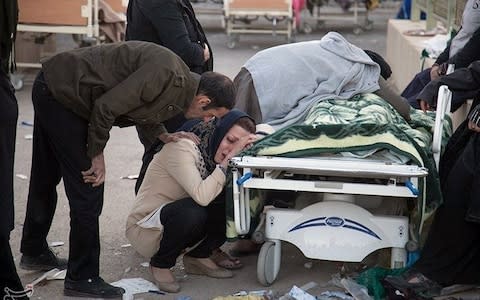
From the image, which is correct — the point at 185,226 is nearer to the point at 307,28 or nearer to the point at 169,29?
the point at 169,29

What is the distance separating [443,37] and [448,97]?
4.01 meters

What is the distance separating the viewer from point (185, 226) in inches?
172

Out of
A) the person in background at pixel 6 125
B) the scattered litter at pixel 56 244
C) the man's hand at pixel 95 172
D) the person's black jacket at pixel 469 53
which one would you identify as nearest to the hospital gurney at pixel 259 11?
the person's black jacket at pixel 469 53

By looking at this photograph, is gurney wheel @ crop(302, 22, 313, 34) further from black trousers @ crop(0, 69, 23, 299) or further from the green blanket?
black trousers @ crop(0, 69, 23, 299)

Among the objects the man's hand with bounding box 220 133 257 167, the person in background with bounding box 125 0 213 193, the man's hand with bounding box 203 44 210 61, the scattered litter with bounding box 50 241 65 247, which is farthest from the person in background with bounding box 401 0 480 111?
the scattered litter with bounding box 50 241 65 247

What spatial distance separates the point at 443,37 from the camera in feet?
28.2

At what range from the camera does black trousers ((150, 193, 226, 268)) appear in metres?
4.39

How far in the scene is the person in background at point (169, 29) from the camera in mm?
5336

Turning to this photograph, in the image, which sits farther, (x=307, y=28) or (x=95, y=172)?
(x=307, y=28)

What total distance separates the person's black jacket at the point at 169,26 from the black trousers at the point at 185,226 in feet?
3.84

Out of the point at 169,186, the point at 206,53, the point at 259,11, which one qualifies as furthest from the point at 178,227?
the point at 259,11

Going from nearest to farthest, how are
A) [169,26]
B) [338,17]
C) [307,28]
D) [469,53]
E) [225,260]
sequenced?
[225,260]
[169,26]
[469,53]
[307,28]
[338,17]

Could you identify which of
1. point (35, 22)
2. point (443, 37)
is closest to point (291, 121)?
point (443, 37)

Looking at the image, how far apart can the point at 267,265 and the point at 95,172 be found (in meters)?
0.93
